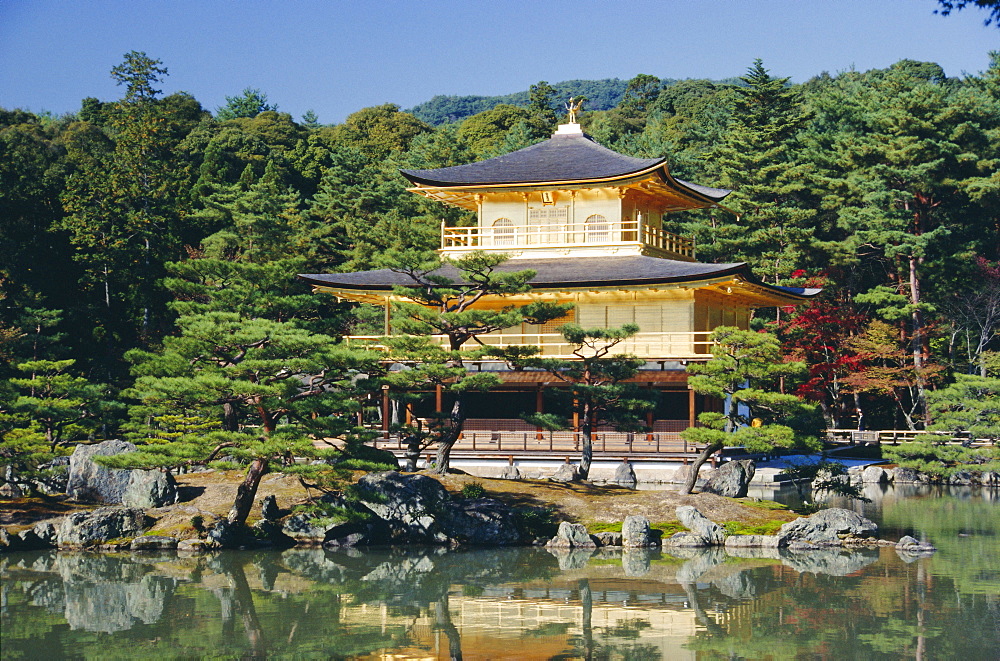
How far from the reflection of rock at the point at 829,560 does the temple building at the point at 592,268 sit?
358 inches

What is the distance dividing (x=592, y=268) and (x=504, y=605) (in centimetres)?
1694

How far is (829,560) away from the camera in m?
19.4

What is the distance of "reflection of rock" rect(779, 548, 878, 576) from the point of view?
18.5m

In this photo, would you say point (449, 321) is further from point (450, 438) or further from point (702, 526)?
point (702, 526)

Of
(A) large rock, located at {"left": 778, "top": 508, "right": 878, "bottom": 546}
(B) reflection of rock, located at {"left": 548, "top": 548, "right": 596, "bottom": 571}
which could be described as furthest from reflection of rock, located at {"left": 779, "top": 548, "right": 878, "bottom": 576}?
(B) reflection of rock, located at {"left": 548, "top": 548, "right": 596, "bottom": 571}

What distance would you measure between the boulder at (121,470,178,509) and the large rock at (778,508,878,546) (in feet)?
39.4

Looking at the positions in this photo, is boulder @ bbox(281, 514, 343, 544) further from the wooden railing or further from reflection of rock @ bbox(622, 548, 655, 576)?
the wooden railing

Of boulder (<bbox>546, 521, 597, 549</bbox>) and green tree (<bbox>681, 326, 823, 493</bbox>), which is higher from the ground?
green tree (<bbox>681, 326, 823, 493</bbox>)

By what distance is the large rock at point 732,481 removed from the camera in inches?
993

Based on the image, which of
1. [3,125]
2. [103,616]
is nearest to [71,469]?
[103,616]

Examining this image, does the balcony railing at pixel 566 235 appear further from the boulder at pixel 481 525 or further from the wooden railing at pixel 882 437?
the boulder at pixel 481 525

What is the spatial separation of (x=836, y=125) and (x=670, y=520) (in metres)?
38.8

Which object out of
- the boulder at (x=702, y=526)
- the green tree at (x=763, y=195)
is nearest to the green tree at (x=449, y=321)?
the boulder at (x=702, y=526)

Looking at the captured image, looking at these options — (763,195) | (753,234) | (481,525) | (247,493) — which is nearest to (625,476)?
(481,525)
